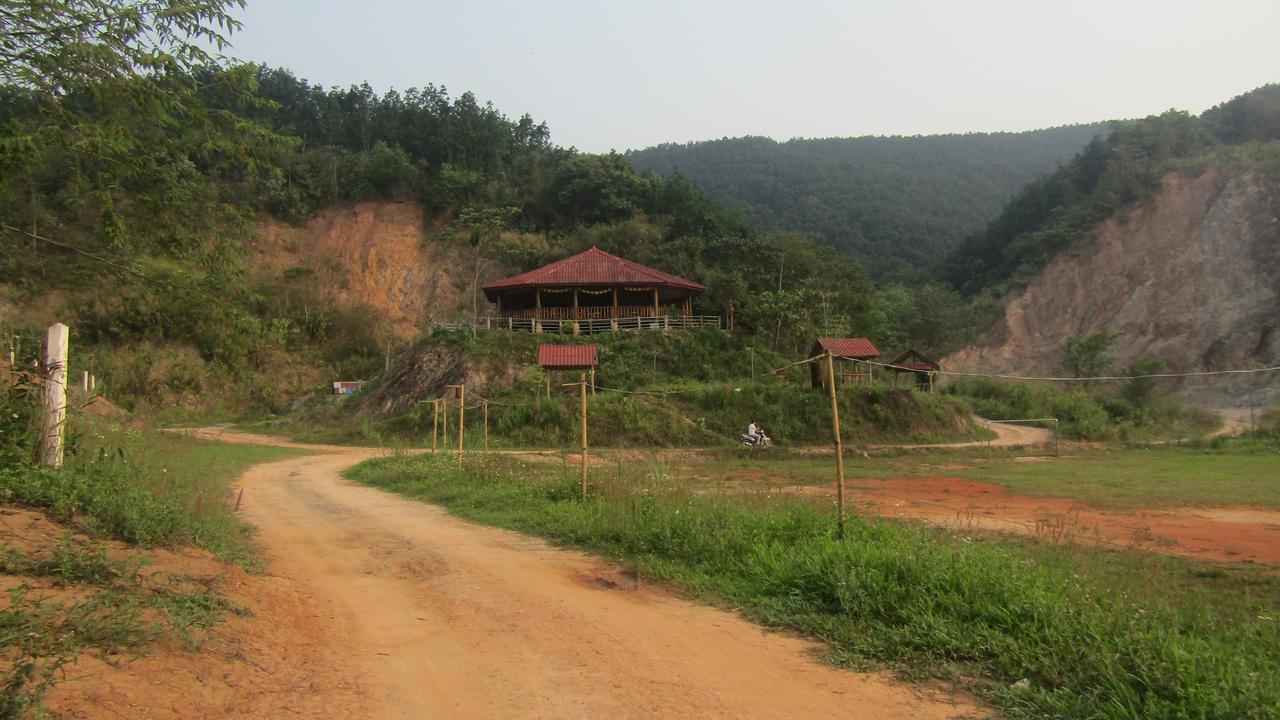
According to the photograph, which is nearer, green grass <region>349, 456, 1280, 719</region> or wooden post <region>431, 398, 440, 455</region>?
Answer: green grass <region>349, 456, 1280, 719</region>

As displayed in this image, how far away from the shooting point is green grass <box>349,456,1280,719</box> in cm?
397

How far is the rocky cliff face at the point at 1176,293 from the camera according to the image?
45.2 meters

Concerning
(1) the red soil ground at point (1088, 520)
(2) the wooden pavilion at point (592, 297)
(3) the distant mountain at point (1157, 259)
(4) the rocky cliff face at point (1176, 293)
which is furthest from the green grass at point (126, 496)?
(4) the rocky cliff face at point (1176, 293)

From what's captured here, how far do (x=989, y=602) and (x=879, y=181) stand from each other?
98873mm

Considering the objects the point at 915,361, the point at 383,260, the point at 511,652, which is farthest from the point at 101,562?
the point at 383,260

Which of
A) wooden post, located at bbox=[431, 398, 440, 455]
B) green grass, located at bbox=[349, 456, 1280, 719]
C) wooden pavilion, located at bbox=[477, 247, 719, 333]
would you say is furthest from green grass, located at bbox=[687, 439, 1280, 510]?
wooden pavilion, located at bbox=[477, 247, 719, 333]

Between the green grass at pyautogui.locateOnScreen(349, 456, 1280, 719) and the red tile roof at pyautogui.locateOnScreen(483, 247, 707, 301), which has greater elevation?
the red tile roof at pyautogui.locateOnScreen(483, 247, 707, 301)

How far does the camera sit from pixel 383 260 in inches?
2056

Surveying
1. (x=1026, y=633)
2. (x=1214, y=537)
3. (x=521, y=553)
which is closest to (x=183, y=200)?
(x=521, y=553)

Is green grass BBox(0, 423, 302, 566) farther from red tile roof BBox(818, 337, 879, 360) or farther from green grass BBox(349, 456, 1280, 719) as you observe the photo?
red tile roof BBox(818, 337, 879, 360)

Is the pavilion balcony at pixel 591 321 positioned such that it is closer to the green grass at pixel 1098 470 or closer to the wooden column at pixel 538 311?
the wooden column at pixel 538 311

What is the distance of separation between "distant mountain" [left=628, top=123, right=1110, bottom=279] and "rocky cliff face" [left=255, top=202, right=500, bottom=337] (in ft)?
110

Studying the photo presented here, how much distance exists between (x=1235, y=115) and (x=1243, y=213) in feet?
78.7

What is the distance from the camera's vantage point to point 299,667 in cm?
445
